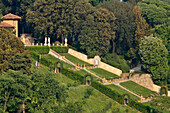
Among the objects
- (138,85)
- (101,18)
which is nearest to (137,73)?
(138,85)

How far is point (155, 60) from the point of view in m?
66.2

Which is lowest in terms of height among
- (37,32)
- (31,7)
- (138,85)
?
(138,85)

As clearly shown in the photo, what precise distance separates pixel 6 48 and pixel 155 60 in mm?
31455

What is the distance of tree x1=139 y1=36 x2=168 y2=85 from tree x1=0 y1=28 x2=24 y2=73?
28272 millimetres

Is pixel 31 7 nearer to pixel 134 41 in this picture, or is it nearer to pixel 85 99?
pixel 134 41

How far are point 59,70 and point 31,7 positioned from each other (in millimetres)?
26447

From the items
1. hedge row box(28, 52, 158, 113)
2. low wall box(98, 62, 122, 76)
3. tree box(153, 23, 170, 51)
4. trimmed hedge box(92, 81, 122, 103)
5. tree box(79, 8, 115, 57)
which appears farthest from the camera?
tree box(153, 23, 170, 51)

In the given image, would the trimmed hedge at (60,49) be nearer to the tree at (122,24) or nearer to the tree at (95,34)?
the tree at (95,34)

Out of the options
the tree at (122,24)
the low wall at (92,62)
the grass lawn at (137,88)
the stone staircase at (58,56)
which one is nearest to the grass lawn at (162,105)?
the grass lawn at (137,88)

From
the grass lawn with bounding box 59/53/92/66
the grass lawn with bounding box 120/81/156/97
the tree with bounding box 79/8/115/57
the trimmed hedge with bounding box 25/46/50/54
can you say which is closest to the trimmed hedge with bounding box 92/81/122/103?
the grass lawn with bounding box 120/81/156/97

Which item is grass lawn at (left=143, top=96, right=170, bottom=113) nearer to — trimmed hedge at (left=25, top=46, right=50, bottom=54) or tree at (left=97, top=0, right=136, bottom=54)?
trimmed hedge at (left=25, top=46, right=50, bottom=54)

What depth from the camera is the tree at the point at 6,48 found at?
44675 millimetres

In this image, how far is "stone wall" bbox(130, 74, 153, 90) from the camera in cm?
6488

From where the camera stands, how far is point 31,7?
79625 millimetres
